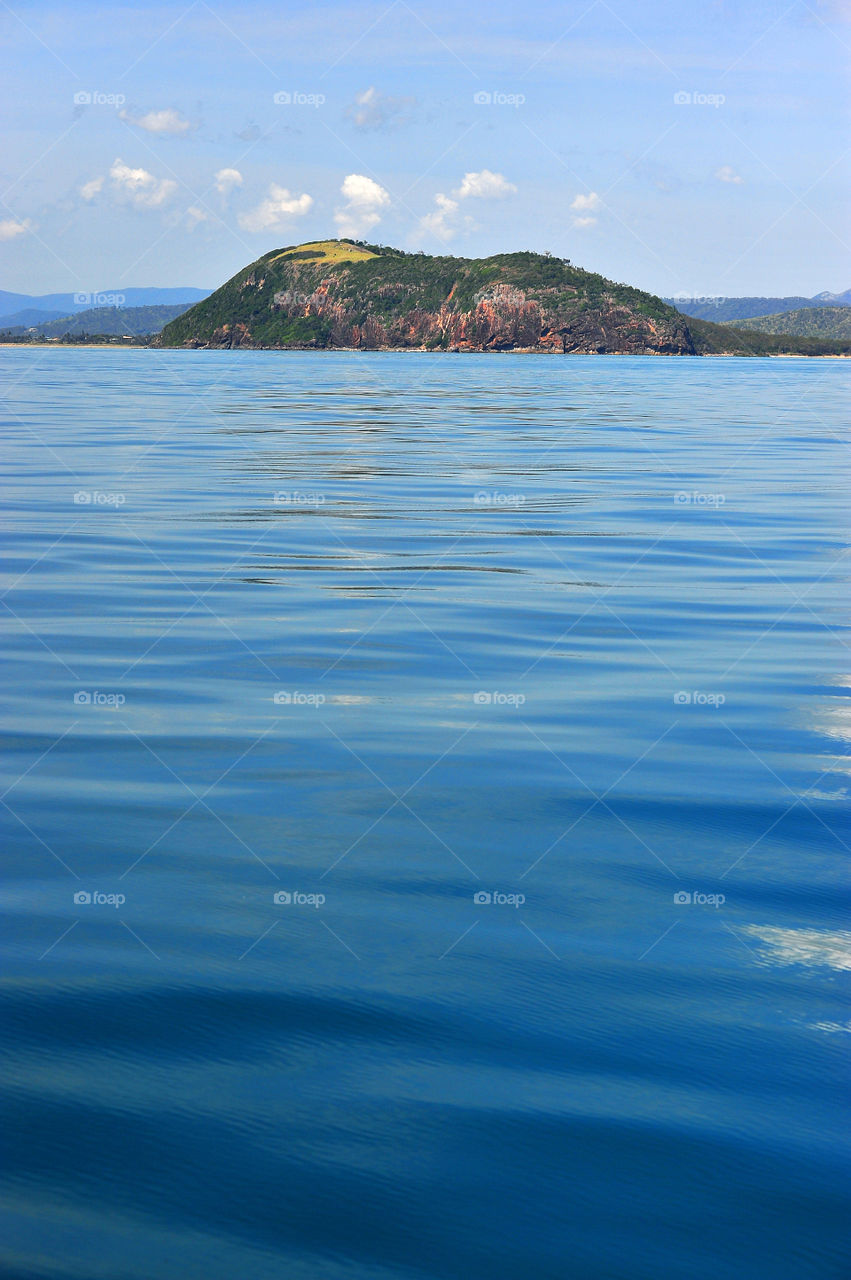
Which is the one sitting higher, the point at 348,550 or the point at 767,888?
the point at 348,550

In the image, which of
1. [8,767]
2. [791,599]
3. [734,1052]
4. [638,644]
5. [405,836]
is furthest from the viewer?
[791,599]

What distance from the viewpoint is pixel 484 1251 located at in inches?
157

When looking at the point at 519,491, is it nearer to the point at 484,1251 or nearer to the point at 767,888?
the point at 767,888

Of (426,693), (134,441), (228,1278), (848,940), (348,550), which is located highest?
(134,441)

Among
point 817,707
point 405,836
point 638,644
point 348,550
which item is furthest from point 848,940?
point 348,550

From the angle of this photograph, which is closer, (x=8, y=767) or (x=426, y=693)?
(x=8, y=767)

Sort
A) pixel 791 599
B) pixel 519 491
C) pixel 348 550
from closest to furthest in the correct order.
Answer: pixel 791 599, pixel 348 550, pixel 519 491

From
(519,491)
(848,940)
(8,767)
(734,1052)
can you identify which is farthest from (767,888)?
(519,491)

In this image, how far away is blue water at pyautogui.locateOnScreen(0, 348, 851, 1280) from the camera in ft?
13.7

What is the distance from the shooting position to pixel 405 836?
24.4 ft

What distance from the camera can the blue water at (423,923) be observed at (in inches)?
165

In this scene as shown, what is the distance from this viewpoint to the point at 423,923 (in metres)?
6.27

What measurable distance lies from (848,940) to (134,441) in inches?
1195

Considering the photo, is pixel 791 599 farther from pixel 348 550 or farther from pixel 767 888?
pixel 767 888
